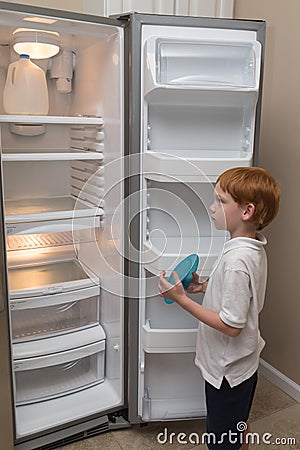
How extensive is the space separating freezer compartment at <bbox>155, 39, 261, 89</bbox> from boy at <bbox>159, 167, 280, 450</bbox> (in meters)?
0.31

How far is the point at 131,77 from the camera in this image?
1445 millimetres

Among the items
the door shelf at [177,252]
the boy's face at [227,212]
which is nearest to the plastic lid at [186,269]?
the door shelf at [177,252]

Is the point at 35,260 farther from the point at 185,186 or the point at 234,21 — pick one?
the point at 234,21

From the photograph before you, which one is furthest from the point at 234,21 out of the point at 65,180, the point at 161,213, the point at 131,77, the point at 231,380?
the point at 231,380

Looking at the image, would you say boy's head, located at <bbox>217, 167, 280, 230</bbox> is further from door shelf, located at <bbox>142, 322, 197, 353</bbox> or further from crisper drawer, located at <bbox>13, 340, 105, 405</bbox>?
crisper drawer, located at <bbox>13, 340, 105, 405</bbox>

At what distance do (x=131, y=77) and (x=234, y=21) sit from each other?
0.36 m

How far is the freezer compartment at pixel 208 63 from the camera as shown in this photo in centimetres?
141

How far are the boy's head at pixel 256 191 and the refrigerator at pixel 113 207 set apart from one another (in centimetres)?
17

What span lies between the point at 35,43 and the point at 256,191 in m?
0.92

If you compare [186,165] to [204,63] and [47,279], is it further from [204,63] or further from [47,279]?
[47,279]

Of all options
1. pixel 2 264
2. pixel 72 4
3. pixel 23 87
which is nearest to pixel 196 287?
pixel 2 264

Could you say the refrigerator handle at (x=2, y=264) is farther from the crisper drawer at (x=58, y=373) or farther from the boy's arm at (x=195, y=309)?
the boy's arm at (x=195, y=309)

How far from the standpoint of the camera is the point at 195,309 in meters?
1.29

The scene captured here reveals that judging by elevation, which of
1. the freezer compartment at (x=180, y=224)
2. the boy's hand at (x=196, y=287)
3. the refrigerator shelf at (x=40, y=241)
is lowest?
the boy's hand at (x=196, y=287)
